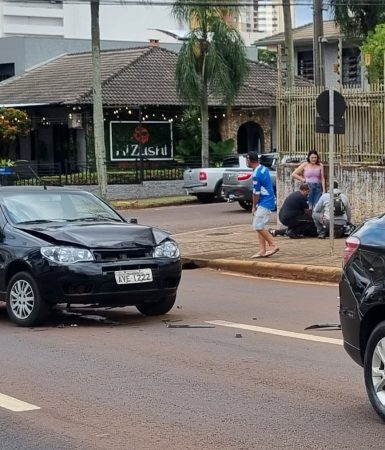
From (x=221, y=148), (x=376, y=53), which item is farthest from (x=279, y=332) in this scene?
(x=221, y=148)

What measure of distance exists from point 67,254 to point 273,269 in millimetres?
6096

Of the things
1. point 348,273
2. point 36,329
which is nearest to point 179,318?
point 36,329

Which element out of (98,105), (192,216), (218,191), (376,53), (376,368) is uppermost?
(376,53)

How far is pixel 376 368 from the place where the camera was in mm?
7094

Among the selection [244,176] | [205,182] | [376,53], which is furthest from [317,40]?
[205,182]

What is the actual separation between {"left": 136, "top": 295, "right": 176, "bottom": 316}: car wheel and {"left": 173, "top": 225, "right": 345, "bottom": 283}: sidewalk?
3962mm

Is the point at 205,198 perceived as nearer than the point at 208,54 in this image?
Yes

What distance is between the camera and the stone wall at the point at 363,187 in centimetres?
2083

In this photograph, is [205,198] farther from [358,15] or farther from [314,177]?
[314,177]

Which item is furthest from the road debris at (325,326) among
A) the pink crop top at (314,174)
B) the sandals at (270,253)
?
the pink crop top at (314,174)

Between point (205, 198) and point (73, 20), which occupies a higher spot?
point (73, 20)

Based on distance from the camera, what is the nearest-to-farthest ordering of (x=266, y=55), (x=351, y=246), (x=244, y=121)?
(x=351, y=246) < (x=244, y=121) < (x=266, y=55)

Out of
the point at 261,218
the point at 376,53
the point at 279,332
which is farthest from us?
the point at 376,53

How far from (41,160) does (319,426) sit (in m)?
38.1
